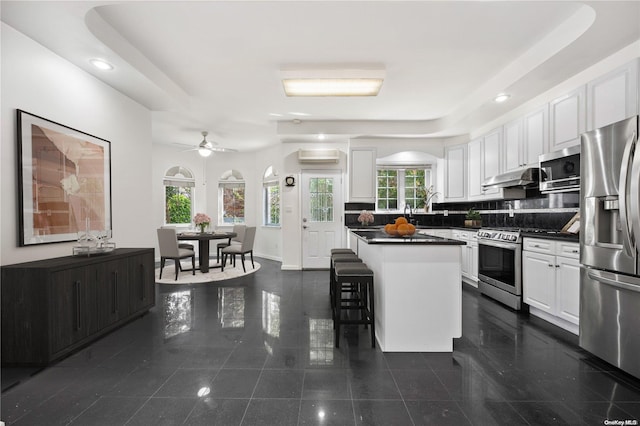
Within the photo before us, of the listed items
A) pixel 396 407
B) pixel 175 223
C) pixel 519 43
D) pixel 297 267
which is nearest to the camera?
pixel 396 407

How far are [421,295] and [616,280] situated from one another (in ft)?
4.35

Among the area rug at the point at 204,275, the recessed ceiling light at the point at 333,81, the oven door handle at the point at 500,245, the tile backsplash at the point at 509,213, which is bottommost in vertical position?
the area rug at the point at 204,275

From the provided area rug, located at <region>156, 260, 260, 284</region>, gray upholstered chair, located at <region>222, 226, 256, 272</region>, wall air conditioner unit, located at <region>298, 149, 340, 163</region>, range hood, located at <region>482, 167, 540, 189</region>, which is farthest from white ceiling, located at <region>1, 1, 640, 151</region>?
area rug, located at <region>156, 260, 260, 284</region>

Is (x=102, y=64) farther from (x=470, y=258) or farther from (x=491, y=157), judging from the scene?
(x=470, y=258)

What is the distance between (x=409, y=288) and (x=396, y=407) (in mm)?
970

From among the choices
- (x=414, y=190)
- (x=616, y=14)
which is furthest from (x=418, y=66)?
(x=414, y=190)

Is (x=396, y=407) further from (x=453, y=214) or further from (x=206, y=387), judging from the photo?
(x=453, y=214)

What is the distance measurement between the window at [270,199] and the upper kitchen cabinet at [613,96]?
5.73 metres

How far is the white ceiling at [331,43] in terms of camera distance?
2.31 metres

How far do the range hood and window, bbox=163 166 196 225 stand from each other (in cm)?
667

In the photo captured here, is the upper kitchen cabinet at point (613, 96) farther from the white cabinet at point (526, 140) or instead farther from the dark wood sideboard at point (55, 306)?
the dark wood sideboard at point (55, 306)

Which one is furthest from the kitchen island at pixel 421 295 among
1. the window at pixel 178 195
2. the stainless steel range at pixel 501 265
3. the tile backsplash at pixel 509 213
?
the window at pixel 178 195

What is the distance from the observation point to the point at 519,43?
Answer: 9.28 ft

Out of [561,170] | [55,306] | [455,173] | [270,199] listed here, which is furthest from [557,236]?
[270,199]
